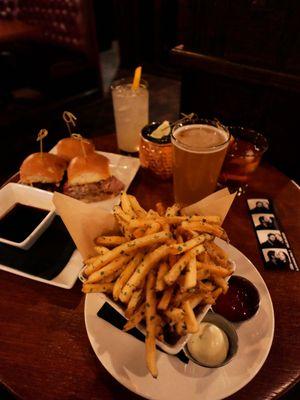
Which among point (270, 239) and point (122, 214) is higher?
point (122, 214)

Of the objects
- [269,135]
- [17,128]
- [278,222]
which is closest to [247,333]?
[278,222]

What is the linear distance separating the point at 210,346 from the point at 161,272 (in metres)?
0.31

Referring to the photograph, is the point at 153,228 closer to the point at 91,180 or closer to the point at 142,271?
the point at 142,271

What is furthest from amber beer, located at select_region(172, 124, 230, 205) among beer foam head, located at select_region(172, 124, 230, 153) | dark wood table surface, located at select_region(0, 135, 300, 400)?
dark wood table surface, located at select_region(0, 135, 300, 400)

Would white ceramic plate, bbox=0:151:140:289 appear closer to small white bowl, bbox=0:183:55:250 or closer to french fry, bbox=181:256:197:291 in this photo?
small white bowl, bbox=0:183:55:250

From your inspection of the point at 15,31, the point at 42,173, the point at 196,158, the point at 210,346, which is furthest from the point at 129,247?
the point at 15,31

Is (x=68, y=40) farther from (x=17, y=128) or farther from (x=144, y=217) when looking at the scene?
(x=144, y=217)

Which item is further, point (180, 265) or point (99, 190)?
point (99, 190)

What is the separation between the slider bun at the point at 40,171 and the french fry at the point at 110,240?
0.85 m

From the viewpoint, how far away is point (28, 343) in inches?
42.8

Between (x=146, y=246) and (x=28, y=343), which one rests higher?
(x=146, y=246)

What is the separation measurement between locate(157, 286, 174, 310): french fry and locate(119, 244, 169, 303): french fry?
8 cm

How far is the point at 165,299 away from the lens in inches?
34.8

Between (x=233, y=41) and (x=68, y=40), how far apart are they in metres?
3.08
